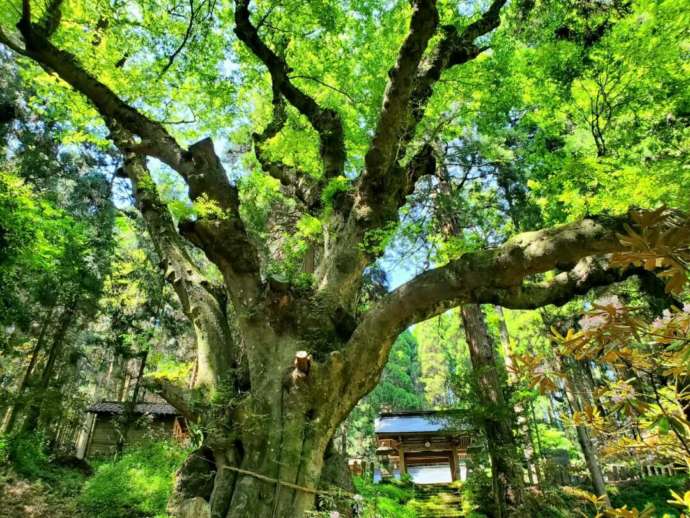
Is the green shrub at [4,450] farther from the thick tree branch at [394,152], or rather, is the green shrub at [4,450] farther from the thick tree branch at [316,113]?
the thick tree branch at [316,113]

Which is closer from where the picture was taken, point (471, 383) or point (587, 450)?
point (471, 383)

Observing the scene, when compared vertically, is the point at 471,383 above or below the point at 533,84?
below

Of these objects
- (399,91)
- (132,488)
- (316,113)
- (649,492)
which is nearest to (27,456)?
(132,488)

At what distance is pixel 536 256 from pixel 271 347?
304 centimetres

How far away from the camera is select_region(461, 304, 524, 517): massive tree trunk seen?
782 centimetres

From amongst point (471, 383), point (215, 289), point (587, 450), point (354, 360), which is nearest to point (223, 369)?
point (215, 289)

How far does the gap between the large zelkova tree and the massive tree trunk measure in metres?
3.48

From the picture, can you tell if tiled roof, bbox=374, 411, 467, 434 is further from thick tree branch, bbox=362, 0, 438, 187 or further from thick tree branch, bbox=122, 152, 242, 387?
thick tree branch, bbox=362, 0, 438, 187

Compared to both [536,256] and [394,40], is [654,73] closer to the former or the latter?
[394,40]

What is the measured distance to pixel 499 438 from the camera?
819 cm

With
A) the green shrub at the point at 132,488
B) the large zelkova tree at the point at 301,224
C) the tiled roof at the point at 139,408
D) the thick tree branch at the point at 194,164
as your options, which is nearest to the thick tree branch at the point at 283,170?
the large zelkova tree at the point at 301,224

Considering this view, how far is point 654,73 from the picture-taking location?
703 cm

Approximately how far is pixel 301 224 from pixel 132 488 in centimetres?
537

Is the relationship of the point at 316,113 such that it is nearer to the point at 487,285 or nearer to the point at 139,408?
the point at 487,285
